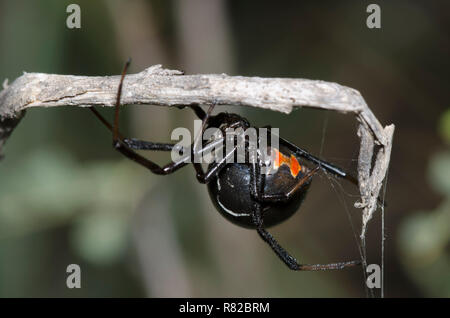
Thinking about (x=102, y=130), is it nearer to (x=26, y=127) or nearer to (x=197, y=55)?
(x=26, y=127)

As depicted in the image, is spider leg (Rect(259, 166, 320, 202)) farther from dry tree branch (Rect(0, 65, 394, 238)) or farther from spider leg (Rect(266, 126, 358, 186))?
dry tree branch (Rect(0, 65, 394, 238))

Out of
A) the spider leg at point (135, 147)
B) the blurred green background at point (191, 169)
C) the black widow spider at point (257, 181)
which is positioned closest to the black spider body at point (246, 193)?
the black widow spider at point (257, 181)

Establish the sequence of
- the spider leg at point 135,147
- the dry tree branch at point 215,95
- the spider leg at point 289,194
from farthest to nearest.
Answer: the spider leg at point 289,194 → the spider leg at point 135,147 → the dry tree branch at point 215,95

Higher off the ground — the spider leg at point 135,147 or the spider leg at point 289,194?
the spider leg at point 135,147

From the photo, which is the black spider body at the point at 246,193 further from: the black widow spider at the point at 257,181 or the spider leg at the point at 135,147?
the spider leg at the point at 135,147

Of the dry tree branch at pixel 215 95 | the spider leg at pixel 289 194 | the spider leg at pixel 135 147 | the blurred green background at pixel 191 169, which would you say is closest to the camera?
the dry tree branch at pixel 215 95

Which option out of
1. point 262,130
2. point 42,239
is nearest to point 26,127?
point 42,239

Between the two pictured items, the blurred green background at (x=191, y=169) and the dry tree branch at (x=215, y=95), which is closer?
the dry tree branch at (x=215, y=95)
